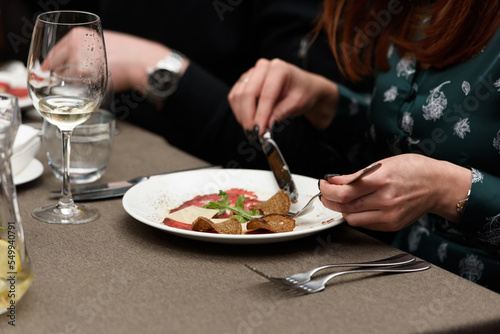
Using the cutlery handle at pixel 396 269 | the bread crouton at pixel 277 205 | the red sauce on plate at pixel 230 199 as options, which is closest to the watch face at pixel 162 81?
the red sauce on plate at pixel 230 199

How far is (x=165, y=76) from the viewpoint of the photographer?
1.59m

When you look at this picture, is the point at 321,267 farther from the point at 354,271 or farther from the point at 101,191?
the point at 101,191

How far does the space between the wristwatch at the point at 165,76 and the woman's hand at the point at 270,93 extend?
0.37 m

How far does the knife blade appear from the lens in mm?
995

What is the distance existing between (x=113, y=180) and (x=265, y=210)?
326 millimetres

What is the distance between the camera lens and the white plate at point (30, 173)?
1.02 meters

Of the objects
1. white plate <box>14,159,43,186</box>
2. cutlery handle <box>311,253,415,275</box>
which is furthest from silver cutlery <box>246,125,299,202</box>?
white plate <box>14,159,43,186</box>

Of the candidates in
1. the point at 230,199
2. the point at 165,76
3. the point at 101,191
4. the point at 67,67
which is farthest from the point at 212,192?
the point at 165,76

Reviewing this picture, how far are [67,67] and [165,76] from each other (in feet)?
2.39

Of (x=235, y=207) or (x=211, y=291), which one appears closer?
(x=211, y=291)

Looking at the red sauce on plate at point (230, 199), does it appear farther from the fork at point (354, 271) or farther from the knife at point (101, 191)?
the fork at point (354, 271)

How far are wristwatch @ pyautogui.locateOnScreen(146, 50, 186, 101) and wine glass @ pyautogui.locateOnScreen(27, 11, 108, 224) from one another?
72 cm

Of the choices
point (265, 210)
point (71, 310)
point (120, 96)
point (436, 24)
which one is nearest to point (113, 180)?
point (265, 210)

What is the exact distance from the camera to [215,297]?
68cm
